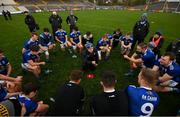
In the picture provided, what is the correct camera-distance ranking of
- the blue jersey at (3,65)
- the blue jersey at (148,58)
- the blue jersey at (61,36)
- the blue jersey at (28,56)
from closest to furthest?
the blue jersey at (3,65) < the blue jersey at (148,58) < the blue jersey at (28,56) < the blue jersey at (61,36)

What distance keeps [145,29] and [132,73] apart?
3.98 metres

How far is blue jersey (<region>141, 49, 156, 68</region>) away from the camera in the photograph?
26.9ft

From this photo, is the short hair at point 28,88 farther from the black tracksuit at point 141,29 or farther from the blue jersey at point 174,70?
the black tracksuit at point 141,29

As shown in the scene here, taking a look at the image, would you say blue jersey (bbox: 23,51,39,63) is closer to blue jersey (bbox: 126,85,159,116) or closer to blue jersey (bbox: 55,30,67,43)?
blue jersey (bbox: 55,30,67,43)

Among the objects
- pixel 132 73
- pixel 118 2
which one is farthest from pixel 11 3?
pixel 132 73

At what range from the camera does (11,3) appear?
54.8 m

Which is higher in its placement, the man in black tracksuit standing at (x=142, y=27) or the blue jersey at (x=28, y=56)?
the man in black tracksuit standing at (x=142, y=27)

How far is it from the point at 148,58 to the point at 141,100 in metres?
4.04

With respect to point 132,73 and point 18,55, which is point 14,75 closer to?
point 18,55

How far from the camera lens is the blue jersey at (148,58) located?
8.20 metres

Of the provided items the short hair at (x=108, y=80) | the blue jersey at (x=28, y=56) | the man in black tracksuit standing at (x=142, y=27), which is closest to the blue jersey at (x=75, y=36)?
the man in black tracksuit standing at (x=142, y=27)

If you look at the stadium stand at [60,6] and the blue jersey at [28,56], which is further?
the stadium stand at [60,6]

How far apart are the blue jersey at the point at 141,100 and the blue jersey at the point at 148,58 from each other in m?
3.81

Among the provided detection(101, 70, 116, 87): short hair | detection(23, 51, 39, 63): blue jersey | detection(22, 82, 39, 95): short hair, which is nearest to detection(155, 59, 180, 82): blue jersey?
detection(101, 70, 116, 87): short hair
